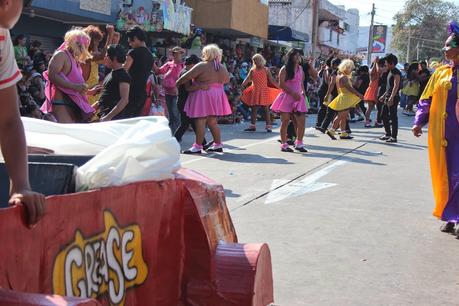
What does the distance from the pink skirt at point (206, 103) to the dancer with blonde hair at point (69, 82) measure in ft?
11.7

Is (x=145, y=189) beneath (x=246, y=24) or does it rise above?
beneath

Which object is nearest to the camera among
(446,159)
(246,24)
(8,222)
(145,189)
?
(8,222)

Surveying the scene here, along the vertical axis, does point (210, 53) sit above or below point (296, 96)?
above

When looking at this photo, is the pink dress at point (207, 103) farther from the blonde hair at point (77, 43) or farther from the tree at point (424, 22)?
the tree at point (424, 22)

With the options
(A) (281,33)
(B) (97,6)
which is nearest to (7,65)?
(B) (97,6)

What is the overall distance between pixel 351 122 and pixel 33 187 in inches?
742

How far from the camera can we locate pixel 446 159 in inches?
235

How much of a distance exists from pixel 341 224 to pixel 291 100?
5472 millimetres

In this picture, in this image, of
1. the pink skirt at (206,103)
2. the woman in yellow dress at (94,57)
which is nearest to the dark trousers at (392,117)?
the pink skirt at (206,103)

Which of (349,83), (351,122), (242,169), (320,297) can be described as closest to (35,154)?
(320,297)

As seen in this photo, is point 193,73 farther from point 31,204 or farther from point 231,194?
point 31,204

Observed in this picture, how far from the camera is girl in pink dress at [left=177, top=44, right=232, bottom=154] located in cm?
1038

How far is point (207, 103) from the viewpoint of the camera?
10492mm

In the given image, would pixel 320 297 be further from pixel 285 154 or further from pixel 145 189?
pixel 285 154
